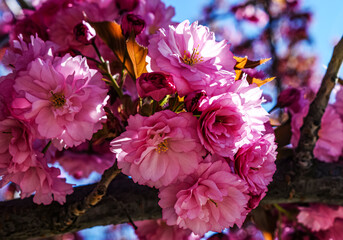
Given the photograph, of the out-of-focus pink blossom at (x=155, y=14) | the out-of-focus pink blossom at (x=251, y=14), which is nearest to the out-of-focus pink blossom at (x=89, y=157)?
the out-of-focus pink blossom at (x=155, y=14)

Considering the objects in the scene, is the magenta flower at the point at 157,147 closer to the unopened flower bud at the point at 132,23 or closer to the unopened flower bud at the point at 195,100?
the unopened flower bud at the point at 195,100

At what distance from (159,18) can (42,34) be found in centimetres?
44

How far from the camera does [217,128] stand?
704 millimetres

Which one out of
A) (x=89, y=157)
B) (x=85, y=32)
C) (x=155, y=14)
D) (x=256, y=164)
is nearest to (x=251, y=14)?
(x=155, y=14)

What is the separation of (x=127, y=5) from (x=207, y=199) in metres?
0.81

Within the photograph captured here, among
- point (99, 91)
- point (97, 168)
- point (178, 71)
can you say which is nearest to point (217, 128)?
point (178, 71)

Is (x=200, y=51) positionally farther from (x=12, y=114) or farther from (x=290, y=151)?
(x=290, y=151)

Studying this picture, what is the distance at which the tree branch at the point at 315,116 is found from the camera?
1.15 meters

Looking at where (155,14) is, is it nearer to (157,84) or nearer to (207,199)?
(157,84)

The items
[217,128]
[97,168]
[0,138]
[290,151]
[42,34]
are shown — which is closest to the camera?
[217,128]

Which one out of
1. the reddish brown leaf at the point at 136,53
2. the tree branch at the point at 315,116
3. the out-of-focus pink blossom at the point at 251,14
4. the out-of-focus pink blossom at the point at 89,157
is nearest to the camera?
the reddish brown leaf at the point at 136,53

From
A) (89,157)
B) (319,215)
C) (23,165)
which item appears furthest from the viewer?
(89,157)

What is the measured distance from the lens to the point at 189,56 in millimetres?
806

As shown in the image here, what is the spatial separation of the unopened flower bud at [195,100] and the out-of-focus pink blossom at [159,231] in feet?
3.15
